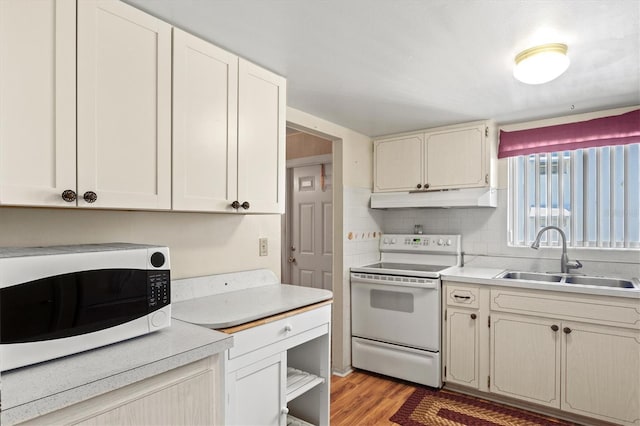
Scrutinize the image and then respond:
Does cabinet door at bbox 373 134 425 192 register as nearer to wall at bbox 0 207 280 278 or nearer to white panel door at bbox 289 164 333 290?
white panel door at bbox 289 164 333 290

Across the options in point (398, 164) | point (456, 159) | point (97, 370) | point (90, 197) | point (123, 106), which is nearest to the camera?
point (97, 370)

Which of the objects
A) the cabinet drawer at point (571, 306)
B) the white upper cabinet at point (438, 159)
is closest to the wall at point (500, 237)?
the white upper cabinet at point (438, 159)

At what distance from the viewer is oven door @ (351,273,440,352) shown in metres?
2.88

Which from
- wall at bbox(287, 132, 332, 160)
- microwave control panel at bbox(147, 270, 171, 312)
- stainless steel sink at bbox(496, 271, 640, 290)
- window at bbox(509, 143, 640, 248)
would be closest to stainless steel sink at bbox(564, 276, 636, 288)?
stainless steel sink at bbox(496, 271, 640, 290)

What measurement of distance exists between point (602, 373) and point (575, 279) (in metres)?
0.66

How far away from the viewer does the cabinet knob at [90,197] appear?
1260 millimetres

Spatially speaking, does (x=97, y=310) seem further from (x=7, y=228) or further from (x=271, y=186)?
(x=271, y=186)

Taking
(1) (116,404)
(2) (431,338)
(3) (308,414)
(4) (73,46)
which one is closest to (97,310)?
(1) (116,404)

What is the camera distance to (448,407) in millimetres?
2621

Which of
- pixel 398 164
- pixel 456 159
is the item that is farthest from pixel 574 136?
pixel 398 164

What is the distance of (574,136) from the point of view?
2.83 meters

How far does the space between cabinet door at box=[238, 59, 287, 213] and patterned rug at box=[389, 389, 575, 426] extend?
1.71 m

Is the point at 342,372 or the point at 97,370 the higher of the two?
the point at 97,370

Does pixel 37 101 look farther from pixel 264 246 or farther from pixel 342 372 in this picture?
pixel 342 372
